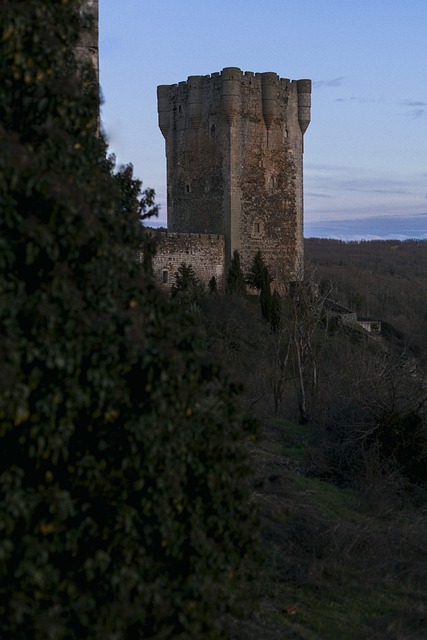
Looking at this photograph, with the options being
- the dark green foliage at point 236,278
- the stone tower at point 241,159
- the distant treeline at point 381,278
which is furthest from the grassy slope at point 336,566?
the stone tower at point 241,159

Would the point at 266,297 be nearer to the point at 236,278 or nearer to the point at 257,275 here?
the point at 236,278

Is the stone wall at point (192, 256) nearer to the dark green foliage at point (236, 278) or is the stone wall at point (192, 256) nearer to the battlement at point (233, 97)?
the dark green foliage at point (236, 278)

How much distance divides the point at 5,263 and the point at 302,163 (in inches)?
1365

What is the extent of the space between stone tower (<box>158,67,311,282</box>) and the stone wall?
2.54 feet

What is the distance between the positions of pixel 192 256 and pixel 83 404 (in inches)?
1179

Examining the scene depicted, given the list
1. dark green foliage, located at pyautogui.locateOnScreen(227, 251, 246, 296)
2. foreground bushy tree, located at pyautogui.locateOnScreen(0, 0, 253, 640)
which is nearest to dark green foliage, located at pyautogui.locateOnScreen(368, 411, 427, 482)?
foreground bushy tree, located at pyautogui.locateOnScreen(0, 0, 253, 640)

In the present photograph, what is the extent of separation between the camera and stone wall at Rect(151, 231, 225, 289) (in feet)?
109

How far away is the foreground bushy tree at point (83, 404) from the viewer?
166 inches

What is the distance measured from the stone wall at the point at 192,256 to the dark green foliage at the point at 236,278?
18.4 inches

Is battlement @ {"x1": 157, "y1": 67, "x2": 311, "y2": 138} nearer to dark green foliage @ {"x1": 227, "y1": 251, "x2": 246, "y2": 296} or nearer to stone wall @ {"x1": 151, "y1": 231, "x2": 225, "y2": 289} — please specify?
stone wall @ {"x1": 151, "y1": 231, "x2": 225, "y2": 289}

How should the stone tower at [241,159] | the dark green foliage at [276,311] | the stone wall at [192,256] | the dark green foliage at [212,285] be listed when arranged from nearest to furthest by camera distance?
1. the dark green foliage at [276,311]
2. the stone wall at [192,256]
3. the dark green foliage at [212,285]
4. the stone tower at [241,159]

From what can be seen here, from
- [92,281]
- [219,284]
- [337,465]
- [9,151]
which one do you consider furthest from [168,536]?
[219,284]

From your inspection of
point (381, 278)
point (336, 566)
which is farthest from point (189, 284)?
point (381, 278)

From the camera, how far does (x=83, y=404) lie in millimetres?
4457
